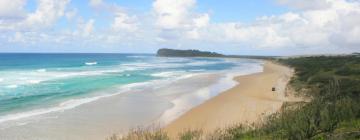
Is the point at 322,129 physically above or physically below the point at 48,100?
above

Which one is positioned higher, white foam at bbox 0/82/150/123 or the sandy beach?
the sandy beach

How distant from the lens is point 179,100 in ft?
87.0

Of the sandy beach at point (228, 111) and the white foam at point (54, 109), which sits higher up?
the sandy beach at point (228, 111)

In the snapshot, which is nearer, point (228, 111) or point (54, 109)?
point (228, 111)

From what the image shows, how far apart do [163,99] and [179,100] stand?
1140mm

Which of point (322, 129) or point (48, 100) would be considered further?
point (48, 100)

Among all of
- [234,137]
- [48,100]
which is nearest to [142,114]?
[48,100]

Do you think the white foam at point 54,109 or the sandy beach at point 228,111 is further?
the white foam at point 54,109

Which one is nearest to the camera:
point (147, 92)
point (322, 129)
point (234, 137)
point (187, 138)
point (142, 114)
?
point (322, 129)

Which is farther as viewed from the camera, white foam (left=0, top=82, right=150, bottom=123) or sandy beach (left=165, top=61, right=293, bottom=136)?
white foam (left=0, top=82, right=150, bottom=123)

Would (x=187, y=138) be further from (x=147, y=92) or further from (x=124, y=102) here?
(x=147, y=92)

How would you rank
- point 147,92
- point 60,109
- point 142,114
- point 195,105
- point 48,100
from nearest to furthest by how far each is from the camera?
point 142,114
point 60,109
point 195,105
point 48,100
point 147,92

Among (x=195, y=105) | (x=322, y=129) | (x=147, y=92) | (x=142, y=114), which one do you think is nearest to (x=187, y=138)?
(x=322, y=129)

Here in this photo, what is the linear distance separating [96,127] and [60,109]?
586cm
